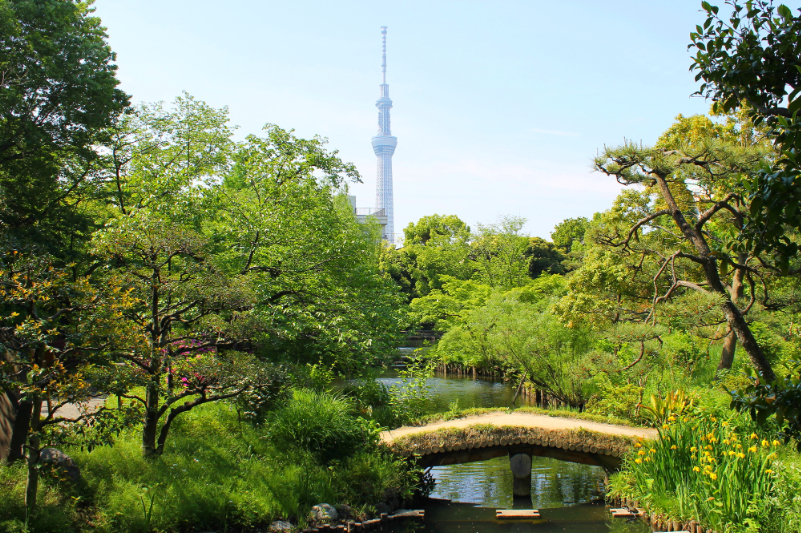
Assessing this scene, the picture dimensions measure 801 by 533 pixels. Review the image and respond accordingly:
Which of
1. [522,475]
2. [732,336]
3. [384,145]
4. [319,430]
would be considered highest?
[384,145]

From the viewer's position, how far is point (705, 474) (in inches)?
291

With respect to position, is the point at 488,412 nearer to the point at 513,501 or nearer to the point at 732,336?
the point at 513,501

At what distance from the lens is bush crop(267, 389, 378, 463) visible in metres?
9.23

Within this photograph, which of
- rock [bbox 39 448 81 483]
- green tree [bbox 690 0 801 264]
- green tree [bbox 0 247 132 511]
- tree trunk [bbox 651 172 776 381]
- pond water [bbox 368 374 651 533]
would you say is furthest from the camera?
pond water [bbox 368 374 651 533]

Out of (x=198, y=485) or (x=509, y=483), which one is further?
(x=509, y=483)

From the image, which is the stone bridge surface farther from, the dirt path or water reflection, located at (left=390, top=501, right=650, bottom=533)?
water reflection, located at (left=390, top=501, right=650, bottom=533)

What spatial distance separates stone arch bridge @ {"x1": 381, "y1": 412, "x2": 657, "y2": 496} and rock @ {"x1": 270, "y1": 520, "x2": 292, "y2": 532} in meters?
2.55

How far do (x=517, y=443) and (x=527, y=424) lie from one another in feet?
1.84

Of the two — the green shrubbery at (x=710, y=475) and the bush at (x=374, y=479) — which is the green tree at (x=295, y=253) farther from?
the green shrubbery at (x=710, y=475)

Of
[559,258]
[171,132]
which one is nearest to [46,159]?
[171,132]

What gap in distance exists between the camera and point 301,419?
941 cm

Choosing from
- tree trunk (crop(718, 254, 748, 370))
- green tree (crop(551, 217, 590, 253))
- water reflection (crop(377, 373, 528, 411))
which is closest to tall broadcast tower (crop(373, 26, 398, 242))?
green tree (crop(551, 217, 590, 253))

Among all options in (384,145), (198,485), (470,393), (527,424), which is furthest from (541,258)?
(384,145)

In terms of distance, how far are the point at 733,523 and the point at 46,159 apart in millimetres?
12404
